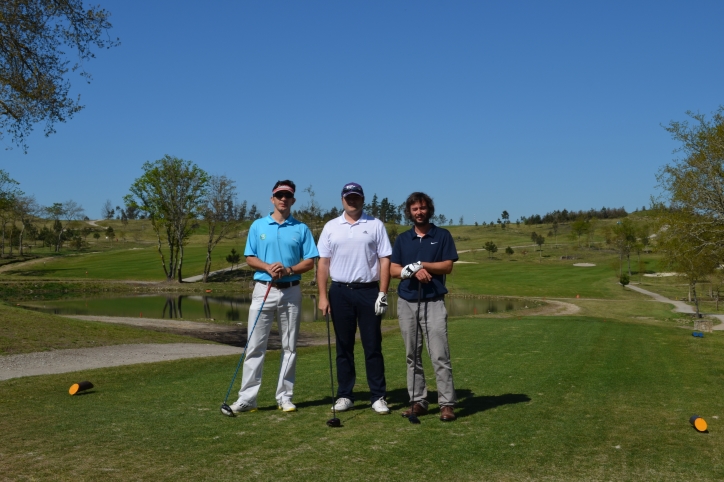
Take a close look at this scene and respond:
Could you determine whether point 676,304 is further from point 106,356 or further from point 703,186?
point 106,356

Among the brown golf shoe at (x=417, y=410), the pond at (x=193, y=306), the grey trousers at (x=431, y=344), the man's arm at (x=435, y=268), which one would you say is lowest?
the pond at (x=193, y=306)

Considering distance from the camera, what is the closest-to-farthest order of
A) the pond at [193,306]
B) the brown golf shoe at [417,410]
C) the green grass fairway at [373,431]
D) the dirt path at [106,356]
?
the green grass fairway at [373,431]
the brown golf shoe at [417,410]
the dirt path at [106,356]
the pond at [193,306]

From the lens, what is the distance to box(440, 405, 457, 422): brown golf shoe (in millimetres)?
6535

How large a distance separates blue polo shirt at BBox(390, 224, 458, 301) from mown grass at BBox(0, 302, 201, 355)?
34.3 feet

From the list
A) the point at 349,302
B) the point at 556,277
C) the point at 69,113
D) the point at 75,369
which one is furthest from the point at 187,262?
the point at 349,302

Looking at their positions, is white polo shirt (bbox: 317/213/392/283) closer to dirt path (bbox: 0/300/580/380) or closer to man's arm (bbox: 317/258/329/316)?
man's arm (bbox: 317/258/329/316)

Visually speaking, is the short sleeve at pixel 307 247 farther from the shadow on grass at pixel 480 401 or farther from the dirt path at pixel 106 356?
the dirt path at pixel 106 356

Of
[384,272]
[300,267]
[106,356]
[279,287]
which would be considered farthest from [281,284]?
[106,356]

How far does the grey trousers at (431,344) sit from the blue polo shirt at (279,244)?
4.28 ft

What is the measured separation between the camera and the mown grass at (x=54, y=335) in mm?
14421

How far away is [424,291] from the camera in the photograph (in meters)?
6.91

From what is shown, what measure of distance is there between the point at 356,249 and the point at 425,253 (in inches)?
31.2

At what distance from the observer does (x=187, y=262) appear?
83875 mm

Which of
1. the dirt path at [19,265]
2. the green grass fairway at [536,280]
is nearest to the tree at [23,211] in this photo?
the dirt path at [19,265]
